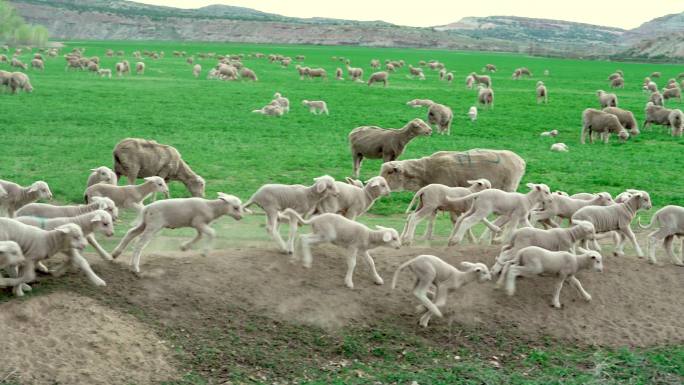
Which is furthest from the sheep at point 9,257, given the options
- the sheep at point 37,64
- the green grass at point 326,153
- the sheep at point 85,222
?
the sheep at point 37,64

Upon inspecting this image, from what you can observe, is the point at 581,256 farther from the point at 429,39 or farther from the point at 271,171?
the point at 429,39

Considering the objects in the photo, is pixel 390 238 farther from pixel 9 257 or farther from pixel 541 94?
pixel 541 94

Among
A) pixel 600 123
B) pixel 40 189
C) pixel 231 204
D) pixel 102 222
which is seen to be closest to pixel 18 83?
pixel 600 123

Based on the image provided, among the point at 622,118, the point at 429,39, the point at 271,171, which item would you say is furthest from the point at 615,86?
the point at 429,39

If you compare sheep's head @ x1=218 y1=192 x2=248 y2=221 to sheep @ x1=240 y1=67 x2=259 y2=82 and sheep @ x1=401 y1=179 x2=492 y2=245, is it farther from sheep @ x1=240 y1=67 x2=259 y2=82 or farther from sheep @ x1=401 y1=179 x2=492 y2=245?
sheep @ x1=240 y1=67 x2=259 y2=82

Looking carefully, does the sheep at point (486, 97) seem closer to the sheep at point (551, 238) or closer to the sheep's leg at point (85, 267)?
the sheep at point (551, 238)

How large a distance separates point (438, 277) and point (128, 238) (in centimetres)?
407

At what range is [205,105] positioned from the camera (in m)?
33.1

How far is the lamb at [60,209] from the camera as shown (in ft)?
34.9

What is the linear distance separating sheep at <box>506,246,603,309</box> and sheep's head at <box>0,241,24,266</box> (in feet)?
19.2

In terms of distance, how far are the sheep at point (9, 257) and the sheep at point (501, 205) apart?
19.3 feet

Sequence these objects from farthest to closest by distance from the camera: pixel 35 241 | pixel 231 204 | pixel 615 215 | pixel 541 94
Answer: pixel 541 94 < pixel 615 215 < pixel 231 204 < pixel 35 241

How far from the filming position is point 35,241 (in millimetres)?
9195

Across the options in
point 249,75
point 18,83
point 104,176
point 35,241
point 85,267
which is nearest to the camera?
point 35,241
